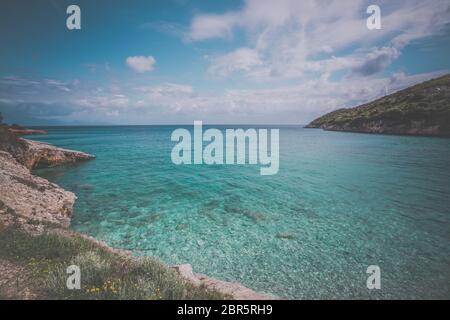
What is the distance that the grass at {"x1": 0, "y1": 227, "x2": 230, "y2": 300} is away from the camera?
5.37m

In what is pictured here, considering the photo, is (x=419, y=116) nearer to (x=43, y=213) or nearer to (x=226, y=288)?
(x=226, y=288)

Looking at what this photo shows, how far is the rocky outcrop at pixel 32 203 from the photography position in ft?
31.4

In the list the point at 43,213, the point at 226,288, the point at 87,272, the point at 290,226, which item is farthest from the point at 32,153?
the point at 290,226

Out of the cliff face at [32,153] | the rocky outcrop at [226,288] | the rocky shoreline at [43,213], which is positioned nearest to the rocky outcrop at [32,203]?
the rocky shoreline at [43,213]

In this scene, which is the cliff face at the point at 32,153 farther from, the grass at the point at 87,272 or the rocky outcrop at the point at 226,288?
the rocky outcrop at the point at 226,288

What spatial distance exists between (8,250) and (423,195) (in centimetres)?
2581

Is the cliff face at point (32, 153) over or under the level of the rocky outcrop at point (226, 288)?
over

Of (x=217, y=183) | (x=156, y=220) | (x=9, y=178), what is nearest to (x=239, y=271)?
(x=156, y=220)

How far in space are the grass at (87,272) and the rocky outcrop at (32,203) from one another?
6.43 feet

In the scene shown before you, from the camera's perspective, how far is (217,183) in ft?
72.3

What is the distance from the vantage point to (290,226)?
12.4 metres
